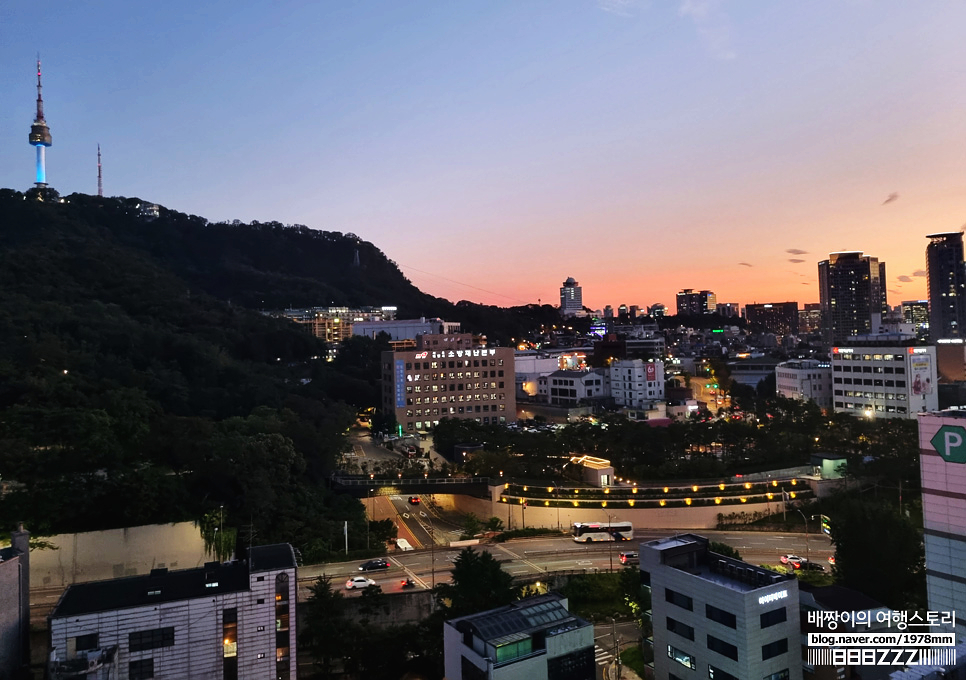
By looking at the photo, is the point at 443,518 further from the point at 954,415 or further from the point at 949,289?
the point at 949,289

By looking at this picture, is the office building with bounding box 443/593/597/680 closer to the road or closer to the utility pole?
the utility pole

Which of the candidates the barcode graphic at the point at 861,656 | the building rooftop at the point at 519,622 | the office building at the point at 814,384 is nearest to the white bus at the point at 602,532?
the building rooftop at the point at 519,622

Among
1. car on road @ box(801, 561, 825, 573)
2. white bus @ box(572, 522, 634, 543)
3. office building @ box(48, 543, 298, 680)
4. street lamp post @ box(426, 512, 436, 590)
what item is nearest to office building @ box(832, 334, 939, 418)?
car on road @ box(801, 561, 825, 573)

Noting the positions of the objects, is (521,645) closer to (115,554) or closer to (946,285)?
(115,554)

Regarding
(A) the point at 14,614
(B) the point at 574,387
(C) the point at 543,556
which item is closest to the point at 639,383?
(B) the point at 574,387

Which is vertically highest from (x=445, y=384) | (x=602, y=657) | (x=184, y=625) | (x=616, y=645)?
(x=445, y=384)
